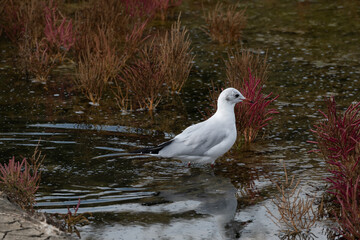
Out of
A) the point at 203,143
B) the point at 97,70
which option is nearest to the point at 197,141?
the point at 203,143

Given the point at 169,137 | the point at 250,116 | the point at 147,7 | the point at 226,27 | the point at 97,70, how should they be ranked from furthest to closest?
1. the point at 147,7
2. the point at 226,27
3. the point at 97,70
4. the point at 169,137
5. the point at 250,116

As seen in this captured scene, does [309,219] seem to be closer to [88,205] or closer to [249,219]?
[249,219]

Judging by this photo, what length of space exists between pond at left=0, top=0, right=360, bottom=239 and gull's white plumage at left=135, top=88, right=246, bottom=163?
0.77 feet

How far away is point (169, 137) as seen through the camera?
6523mm

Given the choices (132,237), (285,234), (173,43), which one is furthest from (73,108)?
(285,234)

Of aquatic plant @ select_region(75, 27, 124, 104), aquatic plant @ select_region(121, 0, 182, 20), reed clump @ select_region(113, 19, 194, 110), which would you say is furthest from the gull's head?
aquatic plant @ select_region(121, 0, 182, 20)

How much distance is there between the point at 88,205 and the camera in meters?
4.71

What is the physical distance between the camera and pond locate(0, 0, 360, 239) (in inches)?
180

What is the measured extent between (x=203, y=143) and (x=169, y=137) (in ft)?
3.97

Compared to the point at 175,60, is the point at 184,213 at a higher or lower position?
lower

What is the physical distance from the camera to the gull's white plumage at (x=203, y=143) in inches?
209

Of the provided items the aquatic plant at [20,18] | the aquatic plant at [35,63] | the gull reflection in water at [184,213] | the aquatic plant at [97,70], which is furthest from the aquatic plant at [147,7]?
the gull reflection in water at [184,213]

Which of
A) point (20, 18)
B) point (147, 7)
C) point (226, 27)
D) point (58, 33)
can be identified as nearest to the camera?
point (58, 33)

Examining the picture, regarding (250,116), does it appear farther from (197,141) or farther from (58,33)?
(58,33)
